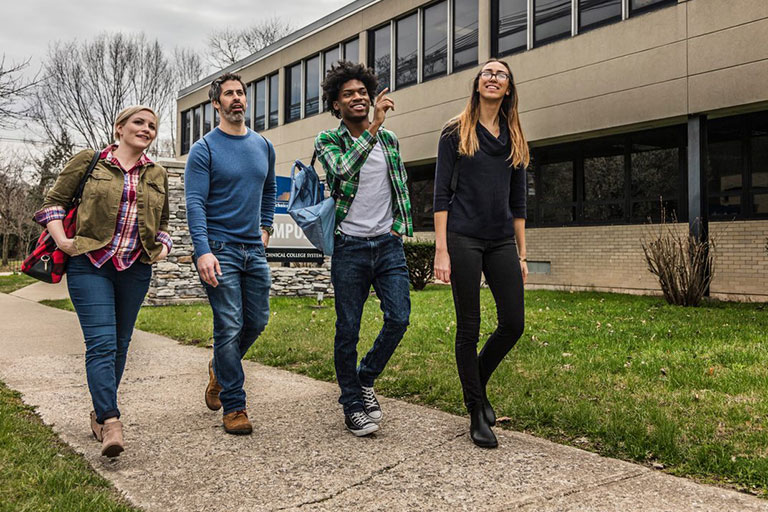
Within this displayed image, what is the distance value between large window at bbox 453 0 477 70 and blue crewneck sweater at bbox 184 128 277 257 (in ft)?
44.2

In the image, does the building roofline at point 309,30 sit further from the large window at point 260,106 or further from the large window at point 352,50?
Answer: the large window at point 260,106

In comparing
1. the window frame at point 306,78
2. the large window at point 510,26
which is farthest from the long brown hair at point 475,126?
the window frame at point 306,78

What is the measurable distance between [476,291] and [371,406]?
950mm

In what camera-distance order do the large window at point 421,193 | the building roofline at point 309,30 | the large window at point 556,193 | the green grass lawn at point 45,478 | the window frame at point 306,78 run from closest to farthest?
the green grass lawn at point 45,478
the large window at point 556,193
the large window at point 421,193
the building roofline at point 309,30
the window frame at point 306,78

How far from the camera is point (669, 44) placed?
41.0ft

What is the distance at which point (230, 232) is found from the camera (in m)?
3.94

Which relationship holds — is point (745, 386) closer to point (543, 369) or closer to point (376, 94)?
point (543, 369)

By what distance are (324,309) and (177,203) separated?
3.62m

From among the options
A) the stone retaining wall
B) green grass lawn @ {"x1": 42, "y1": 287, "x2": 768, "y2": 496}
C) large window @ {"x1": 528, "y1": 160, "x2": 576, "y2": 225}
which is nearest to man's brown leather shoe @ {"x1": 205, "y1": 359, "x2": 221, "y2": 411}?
green grass lawn @ {"x1": 42, "y1": 287, "x2": 768, "y2": 496}

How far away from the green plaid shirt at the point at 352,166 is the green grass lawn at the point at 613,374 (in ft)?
4.66

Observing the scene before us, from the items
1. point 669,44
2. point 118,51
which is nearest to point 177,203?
point 669,44

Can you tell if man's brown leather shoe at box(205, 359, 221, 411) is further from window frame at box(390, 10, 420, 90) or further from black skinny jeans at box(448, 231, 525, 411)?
window frame at box(390, 10, 420, 90)

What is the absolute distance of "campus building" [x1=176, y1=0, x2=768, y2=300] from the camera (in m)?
12.0

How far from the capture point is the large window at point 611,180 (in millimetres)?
13523
